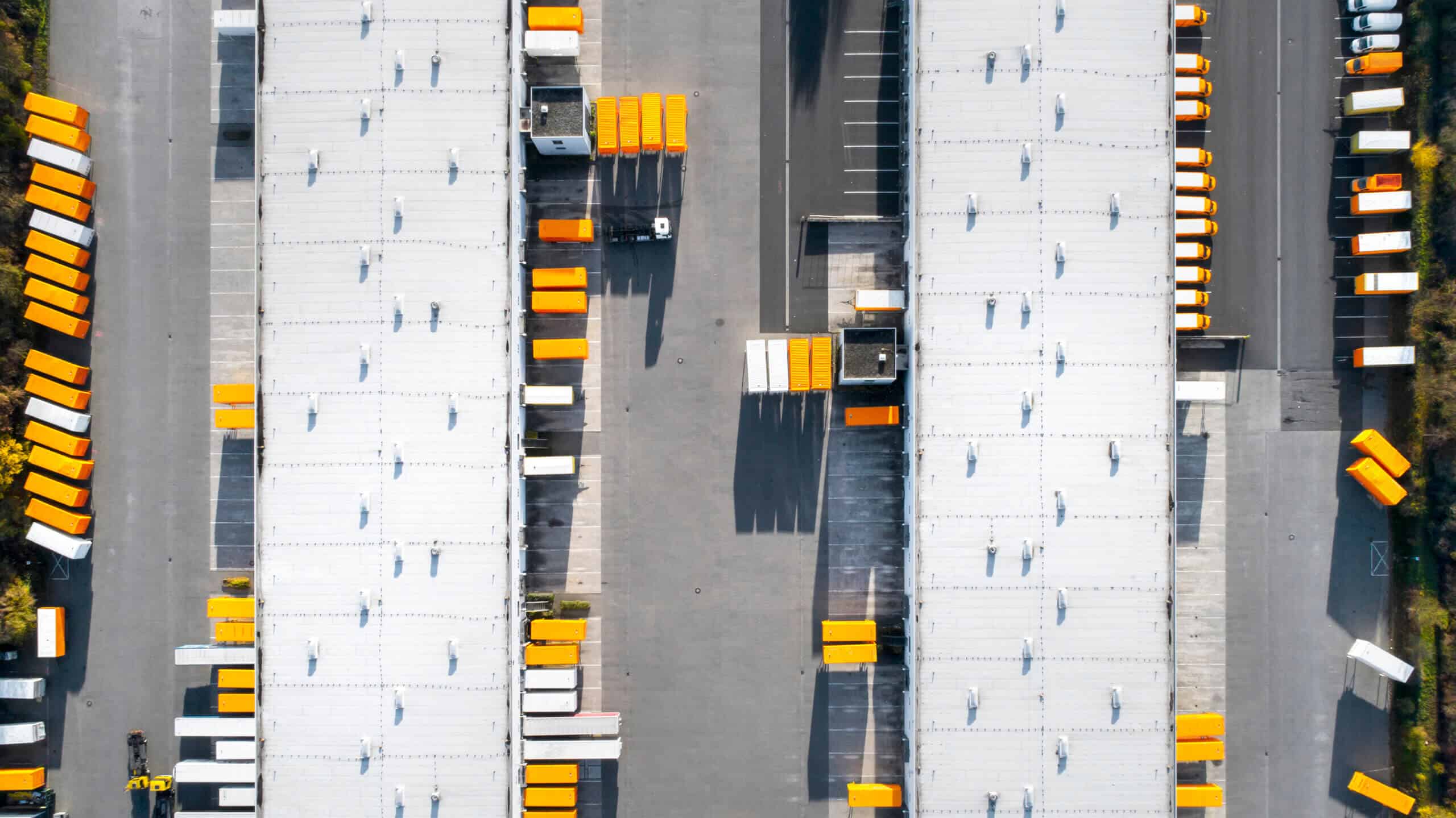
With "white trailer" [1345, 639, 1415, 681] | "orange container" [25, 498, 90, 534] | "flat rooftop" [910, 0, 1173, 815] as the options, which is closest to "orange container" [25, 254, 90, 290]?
"orange container" [25, 498, 90, 534]

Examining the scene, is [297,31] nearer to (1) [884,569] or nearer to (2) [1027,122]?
(2) [1027,122]

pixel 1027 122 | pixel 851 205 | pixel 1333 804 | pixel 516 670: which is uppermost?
pixel 1027 122

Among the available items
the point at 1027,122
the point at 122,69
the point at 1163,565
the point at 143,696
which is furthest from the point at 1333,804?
the point at 122,69

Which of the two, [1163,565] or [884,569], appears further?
[884,569]

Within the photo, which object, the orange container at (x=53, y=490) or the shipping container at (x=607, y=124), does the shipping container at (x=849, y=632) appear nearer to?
the shipping container at (x=607, y=124)

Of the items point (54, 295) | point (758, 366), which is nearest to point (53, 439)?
point (54, 295)

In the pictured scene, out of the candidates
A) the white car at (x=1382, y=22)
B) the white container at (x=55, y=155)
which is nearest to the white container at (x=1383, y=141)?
the white car at (x=1382, y=22)
